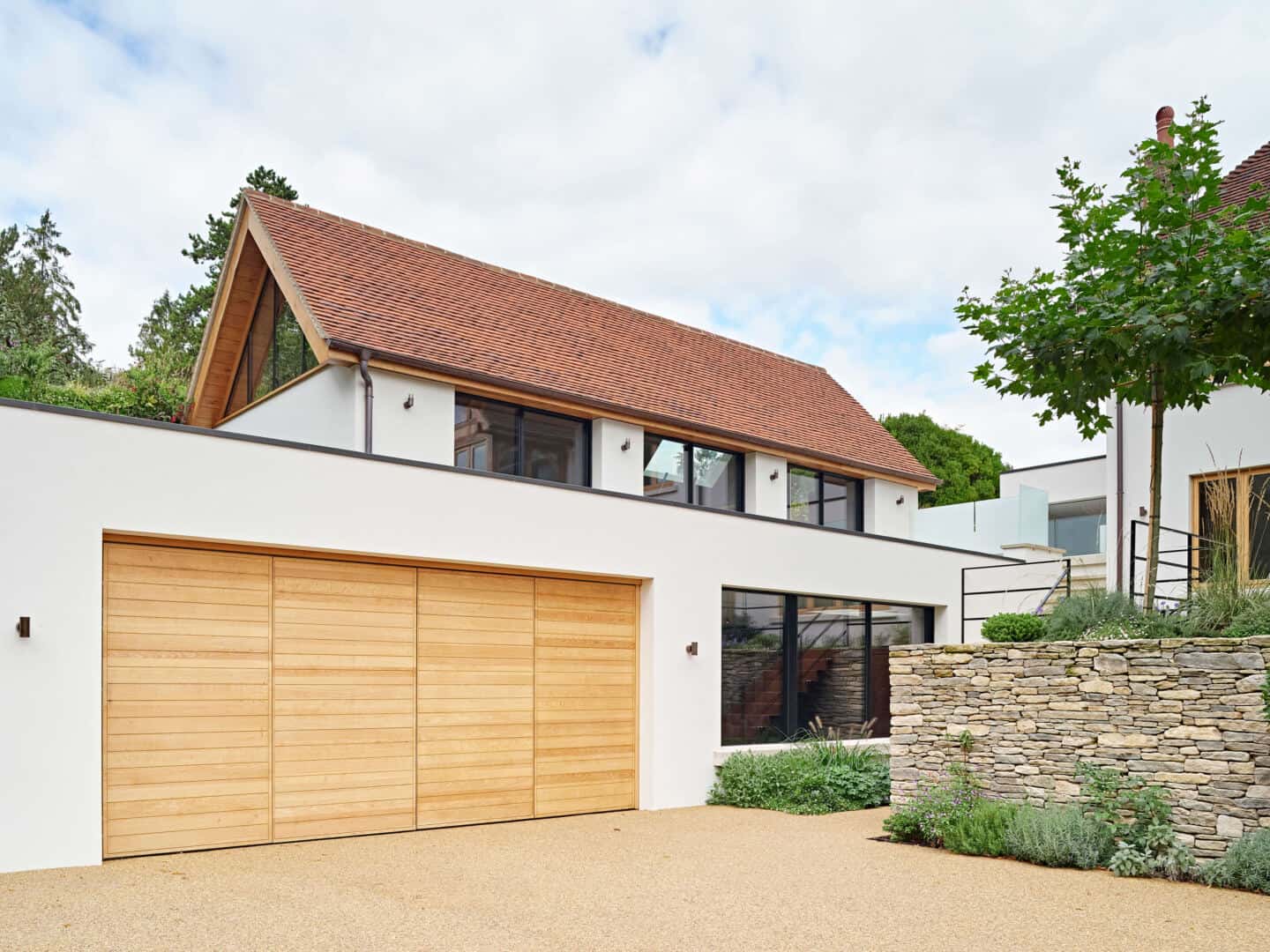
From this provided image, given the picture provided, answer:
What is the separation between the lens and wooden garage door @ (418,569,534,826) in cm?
1082

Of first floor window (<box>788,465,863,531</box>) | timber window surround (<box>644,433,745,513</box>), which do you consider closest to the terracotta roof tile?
first floor window (<box>788,465,863,531</box>)

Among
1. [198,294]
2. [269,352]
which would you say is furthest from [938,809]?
[198,294]

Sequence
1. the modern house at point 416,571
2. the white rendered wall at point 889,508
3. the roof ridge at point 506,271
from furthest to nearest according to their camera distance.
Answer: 1. the white rendered wall at point 889,508
2. the roof ridge at point 506,271
3. the modern house at point 416,571

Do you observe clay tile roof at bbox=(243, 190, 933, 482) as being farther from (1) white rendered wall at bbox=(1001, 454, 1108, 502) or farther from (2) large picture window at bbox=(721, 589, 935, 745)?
(1) white rendered wall at bbox=(1001, 454, 1108, 502)

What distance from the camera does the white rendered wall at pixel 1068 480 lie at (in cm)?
2623

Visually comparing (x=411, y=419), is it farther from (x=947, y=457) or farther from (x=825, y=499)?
(x=947, y=457)

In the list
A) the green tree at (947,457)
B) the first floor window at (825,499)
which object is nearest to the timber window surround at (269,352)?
the first floor window at (825,499)

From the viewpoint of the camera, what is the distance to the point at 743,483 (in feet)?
55.5

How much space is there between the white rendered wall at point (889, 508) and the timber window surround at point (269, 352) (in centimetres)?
982

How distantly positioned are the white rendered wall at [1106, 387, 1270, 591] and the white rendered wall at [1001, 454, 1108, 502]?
11489 millimetres

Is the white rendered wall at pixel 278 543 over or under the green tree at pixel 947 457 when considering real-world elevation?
under

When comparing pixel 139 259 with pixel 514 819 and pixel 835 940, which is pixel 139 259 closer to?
pixel 514 819

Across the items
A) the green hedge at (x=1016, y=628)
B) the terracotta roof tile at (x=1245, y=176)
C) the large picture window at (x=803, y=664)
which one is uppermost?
the terracotta roof tile at (x=1245, y=176)

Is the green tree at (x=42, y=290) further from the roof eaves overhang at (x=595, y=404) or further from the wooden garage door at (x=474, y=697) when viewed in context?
the wooden garage door at (x=474, y=697)
